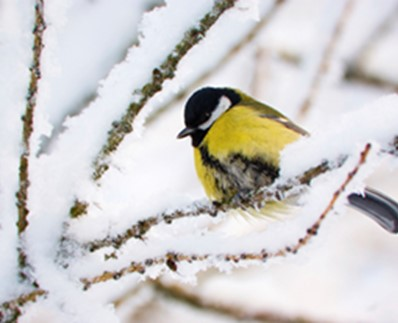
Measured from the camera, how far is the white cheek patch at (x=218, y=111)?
2.45 meters

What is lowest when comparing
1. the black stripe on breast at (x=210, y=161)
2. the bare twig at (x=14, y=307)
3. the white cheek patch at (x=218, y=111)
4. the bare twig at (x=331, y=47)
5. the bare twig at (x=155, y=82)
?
the bare twig at (x=14, y=307)

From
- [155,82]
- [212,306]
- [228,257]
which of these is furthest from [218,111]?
[228,257]

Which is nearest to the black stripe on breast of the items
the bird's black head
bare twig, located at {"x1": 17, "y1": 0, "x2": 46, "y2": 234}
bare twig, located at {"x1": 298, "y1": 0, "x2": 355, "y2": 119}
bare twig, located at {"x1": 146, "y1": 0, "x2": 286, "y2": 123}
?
the bird's black head

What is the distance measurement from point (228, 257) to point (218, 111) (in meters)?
1.49

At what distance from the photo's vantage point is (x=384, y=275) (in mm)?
4727

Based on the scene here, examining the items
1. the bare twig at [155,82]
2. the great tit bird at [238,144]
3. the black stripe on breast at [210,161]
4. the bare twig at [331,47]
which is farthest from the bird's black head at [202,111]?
the bare twig at [155,82]

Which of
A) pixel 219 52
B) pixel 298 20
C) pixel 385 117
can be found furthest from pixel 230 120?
pixel 298 20

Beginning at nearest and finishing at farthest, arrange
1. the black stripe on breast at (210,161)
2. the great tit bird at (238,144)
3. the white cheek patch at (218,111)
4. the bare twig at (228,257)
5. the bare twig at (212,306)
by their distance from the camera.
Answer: the bare twig at (228,257) < the great tit bird at (238,144) < the black stripe on breast at (210,161) < the white cheek patch at (218,111) < the bare twig at (212,306)

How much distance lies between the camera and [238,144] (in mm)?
2150

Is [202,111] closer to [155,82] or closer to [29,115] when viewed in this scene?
[155,82]

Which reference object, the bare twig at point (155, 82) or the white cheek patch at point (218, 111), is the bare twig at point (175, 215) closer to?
the bare twig at point (155, 82)

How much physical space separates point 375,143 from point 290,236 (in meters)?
0.21

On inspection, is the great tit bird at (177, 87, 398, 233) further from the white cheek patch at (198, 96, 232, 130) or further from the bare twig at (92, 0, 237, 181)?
the bare twig at (92, 0, 237, 181)

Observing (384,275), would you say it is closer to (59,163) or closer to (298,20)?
(298,20)
